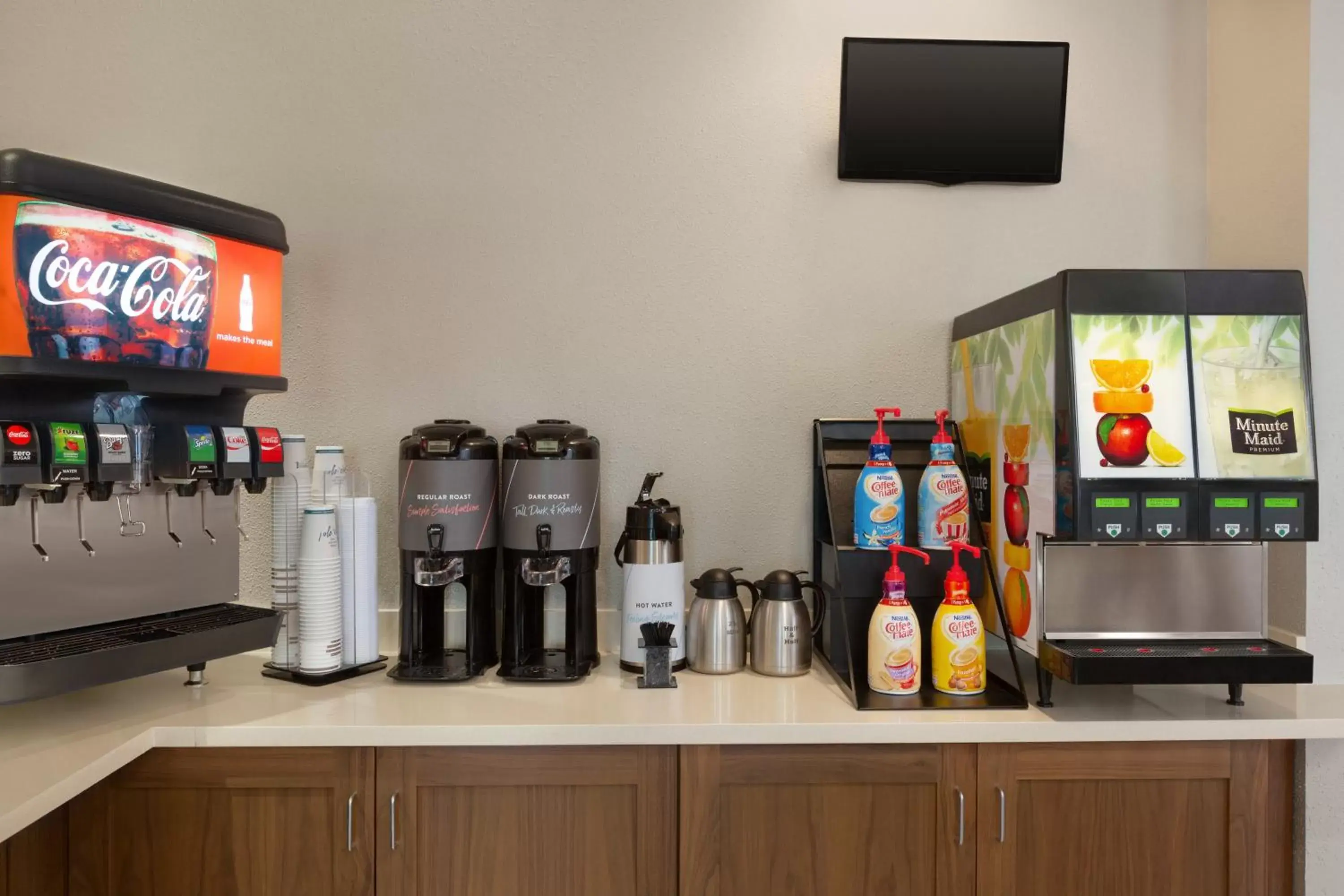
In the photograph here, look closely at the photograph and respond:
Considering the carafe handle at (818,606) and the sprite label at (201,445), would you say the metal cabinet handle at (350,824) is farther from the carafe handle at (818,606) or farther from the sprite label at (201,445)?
the carafe handle at (818,606)

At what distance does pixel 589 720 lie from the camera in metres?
1.62

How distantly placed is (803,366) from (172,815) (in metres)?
1.63

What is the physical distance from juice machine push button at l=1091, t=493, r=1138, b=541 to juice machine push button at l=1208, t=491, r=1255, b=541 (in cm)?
14

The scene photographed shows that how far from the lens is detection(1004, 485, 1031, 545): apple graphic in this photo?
1.75 meters

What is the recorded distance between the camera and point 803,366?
2.22m

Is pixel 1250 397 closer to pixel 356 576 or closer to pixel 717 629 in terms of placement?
pixel 717 629

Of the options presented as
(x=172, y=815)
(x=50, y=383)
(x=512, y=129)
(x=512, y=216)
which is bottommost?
(x=172, y=815)

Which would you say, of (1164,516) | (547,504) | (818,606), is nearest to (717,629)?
(818,606)

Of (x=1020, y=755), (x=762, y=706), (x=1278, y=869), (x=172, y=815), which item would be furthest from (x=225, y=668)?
(x=1278, y=869)

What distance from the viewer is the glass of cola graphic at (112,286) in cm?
146

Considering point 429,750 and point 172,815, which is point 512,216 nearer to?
point 429,750

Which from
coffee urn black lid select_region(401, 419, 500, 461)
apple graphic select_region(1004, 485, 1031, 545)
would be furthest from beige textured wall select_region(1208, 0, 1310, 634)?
coffee urn black lid select_region(401, 419, 500, 461)

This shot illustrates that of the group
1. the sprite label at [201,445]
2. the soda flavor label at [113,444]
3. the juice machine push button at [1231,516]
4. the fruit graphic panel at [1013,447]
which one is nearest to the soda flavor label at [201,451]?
the sprite label at [201,445]

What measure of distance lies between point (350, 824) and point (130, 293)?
1.03 m
